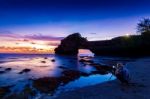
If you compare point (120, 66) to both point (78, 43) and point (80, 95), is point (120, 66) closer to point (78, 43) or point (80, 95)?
point (80, 95)

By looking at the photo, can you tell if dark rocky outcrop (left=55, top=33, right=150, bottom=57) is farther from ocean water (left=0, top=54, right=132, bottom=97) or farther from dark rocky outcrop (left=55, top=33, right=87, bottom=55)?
ocean water (left=0, top=54, right=132, bottom=97)

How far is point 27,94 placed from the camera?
71.8ft

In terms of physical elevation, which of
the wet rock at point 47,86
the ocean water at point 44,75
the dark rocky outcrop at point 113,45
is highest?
the dark rocky outcrop at point 113,45

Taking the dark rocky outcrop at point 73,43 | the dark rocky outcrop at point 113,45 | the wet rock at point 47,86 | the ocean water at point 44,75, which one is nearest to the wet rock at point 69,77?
the ocean water at point 44,75

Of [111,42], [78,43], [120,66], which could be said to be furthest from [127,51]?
[120,66]

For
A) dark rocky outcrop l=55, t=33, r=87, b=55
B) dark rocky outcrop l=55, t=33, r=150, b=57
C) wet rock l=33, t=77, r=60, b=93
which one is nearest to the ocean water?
wet rock l=33, t=77, r=60, b=93

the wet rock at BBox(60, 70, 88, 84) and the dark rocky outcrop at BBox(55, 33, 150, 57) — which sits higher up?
the dark rocky outcrop at BBox(55, 33, 150, 57)

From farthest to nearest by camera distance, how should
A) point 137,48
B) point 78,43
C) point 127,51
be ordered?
point 78,43 → point 127,51 → point 137,48

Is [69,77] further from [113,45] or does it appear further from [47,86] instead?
[113,45]

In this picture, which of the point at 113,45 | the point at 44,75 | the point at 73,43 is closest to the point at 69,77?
the point at 44,75

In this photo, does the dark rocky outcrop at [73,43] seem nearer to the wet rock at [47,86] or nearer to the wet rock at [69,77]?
the wet rock at [69,77]

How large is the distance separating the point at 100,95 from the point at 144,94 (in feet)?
12.0

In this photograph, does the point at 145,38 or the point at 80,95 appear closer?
the point at 80,95

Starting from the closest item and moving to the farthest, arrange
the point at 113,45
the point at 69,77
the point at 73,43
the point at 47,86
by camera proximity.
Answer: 1. the point at 47,86
2. the point at 69,77
3. the point at 113,45
4. the point at 73,43
